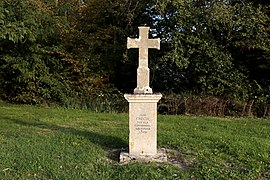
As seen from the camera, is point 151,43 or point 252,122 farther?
point 252,122

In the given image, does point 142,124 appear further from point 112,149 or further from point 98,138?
point 98,138

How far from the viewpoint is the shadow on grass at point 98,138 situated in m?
7.18

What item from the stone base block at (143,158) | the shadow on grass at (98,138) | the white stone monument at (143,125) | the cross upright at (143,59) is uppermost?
the cross upright at (143,59)

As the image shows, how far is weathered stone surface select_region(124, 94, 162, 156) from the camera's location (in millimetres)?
6661

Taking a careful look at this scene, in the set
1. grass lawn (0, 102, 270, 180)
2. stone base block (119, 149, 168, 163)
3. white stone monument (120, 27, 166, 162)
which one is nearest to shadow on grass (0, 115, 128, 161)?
grass lawn (0, 102, 270, 180)

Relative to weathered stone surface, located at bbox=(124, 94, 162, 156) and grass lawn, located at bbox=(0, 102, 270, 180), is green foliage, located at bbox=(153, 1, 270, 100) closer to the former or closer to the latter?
grass lawn, located at bbox=(0, 102, 270, 180)

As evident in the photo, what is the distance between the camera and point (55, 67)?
18.3 m

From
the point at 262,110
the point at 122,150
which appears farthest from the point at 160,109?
the point at 122,150

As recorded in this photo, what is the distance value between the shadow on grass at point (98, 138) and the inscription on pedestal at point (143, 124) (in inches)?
23.3

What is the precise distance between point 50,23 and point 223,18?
23.7 feet

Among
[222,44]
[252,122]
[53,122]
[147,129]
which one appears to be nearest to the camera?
[147,129]

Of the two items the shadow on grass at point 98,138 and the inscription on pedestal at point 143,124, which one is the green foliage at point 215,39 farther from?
the inscription on pedestal at point 143,124

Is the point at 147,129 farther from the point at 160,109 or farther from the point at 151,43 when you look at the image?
the point at 160,109

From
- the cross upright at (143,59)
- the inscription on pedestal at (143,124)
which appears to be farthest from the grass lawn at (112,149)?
the cross upright at (143,59)
